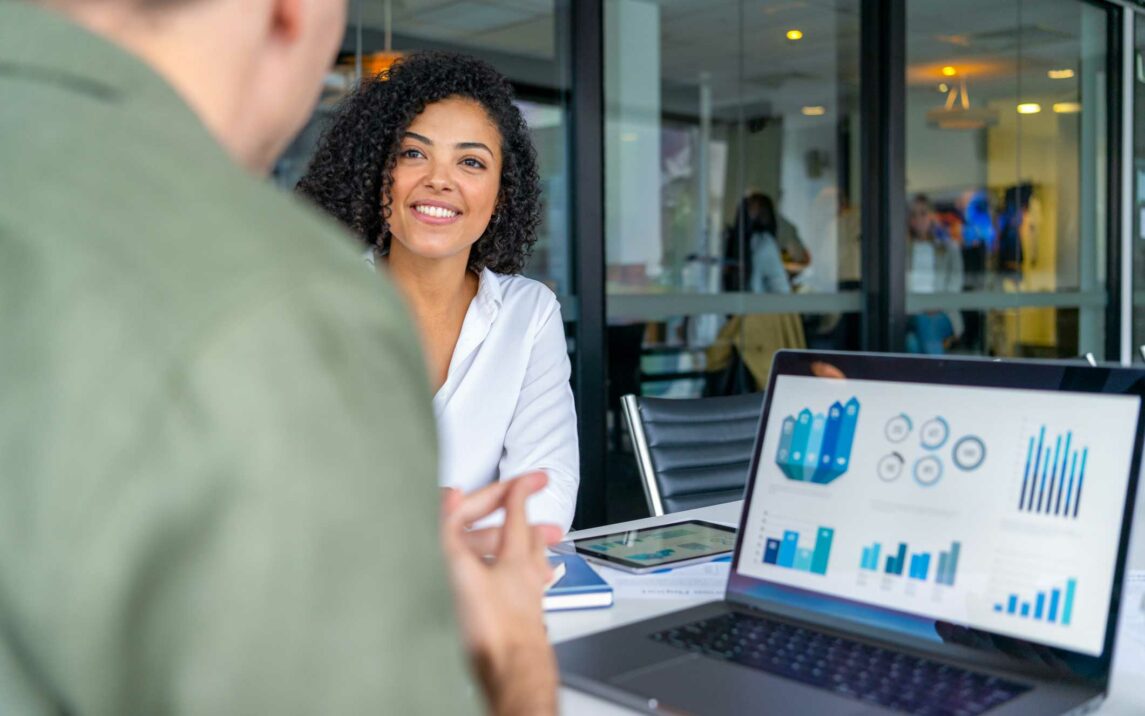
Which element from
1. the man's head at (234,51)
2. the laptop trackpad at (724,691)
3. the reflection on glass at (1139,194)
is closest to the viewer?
the man's head at (234,51)

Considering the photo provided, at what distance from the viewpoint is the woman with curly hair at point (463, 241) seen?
2.19m

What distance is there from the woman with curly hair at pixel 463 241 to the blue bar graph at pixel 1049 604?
3.63 feet

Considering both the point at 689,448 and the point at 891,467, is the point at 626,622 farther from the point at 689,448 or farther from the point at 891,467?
the point at 689,448

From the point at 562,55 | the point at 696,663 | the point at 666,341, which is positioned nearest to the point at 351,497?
the point at 696,663

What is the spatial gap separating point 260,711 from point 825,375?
1005 millimetres

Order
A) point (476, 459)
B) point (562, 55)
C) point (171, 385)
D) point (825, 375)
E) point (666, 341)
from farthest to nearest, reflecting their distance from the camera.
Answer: point (666, 341) → point (562, 55) → point (476, 459) → point (825, 375) → point (171, 385)

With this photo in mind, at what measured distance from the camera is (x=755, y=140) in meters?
4.96

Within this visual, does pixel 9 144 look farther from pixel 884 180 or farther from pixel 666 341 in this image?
pixel 884 180

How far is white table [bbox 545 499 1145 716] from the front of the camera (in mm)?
1008

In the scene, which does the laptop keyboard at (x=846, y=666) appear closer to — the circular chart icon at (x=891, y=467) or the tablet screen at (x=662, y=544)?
the circular chart icon at (x=891, y=467)

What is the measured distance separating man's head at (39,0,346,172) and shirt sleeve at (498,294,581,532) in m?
1.46

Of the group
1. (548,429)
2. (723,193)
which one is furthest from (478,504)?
(723,193)

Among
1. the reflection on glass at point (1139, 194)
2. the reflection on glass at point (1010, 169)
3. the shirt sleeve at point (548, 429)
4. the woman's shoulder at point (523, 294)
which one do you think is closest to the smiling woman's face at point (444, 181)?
the woman's shoulder at point (523, 294)

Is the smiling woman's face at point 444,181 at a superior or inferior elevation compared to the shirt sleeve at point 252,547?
superior
